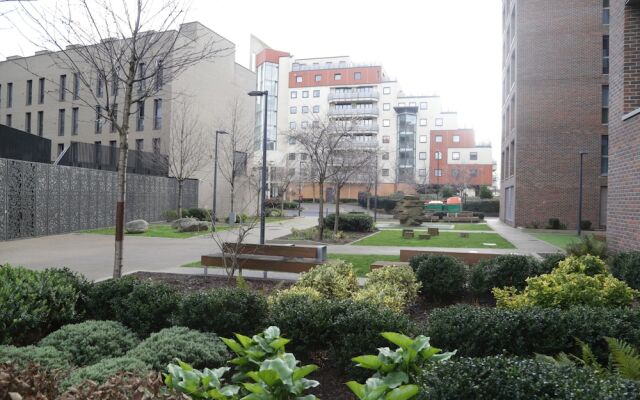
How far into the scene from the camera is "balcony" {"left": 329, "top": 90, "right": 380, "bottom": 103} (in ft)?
259

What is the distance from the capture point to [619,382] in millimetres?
2518

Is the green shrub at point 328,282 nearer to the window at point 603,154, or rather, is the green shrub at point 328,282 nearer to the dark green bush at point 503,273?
the dark green bush at point 503,273

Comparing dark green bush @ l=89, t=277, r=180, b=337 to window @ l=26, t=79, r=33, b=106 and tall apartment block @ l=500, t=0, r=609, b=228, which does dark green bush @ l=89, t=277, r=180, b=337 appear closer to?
tall apartment block @ l=500, t=0, r=609, b=228

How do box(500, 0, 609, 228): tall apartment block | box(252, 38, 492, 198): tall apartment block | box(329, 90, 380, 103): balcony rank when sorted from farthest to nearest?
box(329, 90, 380, 103): balcony, box(252, 38, 492, 198): tall apartment block, box(500, 0, 609, 228): tall apartment block

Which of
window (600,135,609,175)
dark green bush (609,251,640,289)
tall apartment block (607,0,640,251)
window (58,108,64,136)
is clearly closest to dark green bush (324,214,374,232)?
window (600,135,609,175)

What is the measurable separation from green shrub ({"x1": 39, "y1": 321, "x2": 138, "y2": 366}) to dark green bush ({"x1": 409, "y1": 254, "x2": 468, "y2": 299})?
4397 millimetres

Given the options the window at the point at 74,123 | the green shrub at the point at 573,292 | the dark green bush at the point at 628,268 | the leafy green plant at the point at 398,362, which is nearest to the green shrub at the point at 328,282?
the green shrub at the point at 573,292

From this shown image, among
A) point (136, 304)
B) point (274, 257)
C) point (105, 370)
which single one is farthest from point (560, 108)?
point (105, 370)

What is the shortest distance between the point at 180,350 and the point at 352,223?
67.5ft

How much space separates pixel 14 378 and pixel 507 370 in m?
2.66

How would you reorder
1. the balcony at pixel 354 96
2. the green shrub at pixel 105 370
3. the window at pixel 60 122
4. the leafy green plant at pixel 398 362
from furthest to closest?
the balcony at pixel 354 96
the window at pixel 60 122
the green shrub at pixel 105 370
the leafy green plant at pixel 398 362

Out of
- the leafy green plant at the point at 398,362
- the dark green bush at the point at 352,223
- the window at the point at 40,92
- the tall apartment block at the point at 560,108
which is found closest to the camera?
the leafy green plant at the point at 398,362

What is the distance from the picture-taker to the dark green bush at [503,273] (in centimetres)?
738

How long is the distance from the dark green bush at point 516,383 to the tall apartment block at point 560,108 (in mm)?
27522
